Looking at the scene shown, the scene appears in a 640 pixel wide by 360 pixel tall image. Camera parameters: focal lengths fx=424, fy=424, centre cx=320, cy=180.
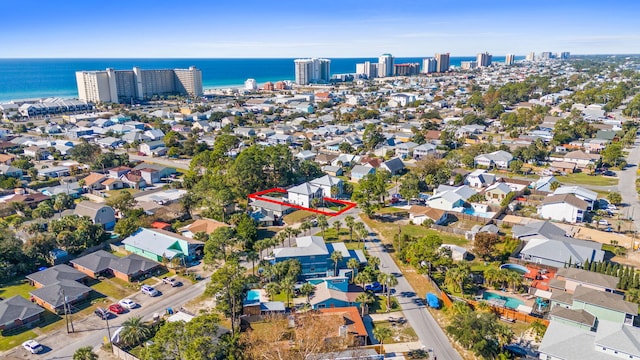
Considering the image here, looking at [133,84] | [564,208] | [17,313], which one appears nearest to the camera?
[17,313]

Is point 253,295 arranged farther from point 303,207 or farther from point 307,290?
point 303,207

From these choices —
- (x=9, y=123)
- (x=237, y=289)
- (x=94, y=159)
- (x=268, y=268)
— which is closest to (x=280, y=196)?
(x=268, y=268)

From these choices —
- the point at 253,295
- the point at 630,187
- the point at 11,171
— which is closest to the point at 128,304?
the point at 253,295

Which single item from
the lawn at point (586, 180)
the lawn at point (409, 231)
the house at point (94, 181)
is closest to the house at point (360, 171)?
the lawn at point (409, 231)

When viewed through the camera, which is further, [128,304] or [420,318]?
[128,304]

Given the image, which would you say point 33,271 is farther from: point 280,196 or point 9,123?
point 9,123

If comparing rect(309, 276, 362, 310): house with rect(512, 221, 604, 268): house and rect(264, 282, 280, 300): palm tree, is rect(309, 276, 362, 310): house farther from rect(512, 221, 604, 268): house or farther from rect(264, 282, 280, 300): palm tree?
rect(512, 221, 604, 268): house

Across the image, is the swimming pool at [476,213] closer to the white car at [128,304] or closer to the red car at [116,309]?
the white car at [128,304]
